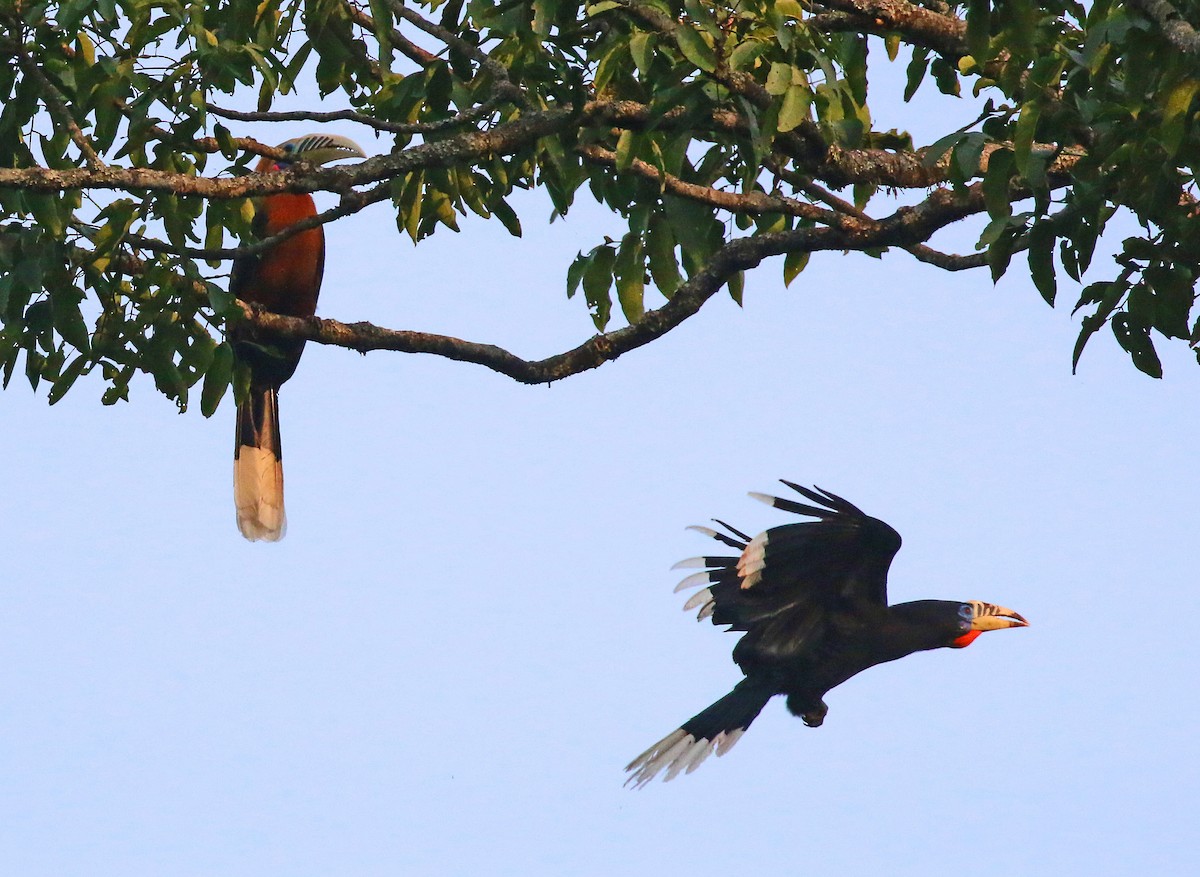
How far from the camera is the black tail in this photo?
18.0 feet

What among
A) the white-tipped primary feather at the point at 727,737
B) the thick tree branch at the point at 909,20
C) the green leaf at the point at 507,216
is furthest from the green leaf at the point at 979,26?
the white-tipped primary feather at the point at 727,737

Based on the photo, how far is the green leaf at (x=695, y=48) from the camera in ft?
9.80

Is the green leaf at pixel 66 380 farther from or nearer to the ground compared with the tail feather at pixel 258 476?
nearer to the ground

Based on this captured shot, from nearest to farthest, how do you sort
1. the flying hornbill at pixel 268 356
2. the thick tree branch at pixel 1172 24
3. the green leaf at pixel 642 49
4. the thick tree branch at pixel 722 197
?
the thick tree branch at pixel 1172 24, the green leaf at pixel 642 49, the thick tree branch at pixel 722 197, the flying hornbill at pixel 268 356

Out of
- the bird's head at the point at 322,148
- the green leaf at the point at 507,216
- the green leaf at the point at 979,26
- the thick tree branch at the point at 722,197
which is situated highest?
the bird's head at the point at 322,148

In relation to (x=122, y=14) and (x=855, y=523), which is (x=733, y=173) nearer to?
(x=855, y=523)

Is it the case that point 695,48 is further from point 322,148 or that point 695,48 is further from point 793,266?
point 322,148

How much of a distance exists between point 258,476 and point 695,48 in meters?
3.56

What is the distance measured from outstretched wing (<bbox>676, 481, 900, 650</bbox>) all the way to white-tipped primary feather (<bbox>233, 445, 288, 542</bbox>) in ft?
6.20

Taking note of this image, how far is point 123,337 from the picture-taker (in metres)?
3.80

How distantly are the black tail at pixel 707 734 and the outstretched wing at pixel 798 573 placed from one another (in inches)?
15.8

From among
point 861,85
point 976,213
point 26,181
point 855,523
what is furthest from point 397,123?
point 855,523

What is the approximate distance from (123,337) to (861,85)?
2.08m

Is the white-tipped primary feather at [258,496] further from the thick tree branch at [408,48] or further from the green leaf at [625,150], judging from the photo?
the green leaf at [625,150]
